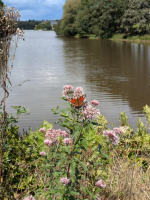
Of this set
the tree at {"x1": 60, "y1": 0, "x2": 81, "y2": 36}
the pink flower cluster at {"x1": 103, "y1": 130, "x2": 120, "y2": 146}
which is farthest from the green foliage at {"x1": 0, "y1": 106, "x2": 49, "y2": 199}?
the tree at {"x1": 60, "y1": 0, "x2": 81, "y2": 36}

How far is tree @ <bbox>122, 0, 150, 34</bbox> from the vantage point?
116ft

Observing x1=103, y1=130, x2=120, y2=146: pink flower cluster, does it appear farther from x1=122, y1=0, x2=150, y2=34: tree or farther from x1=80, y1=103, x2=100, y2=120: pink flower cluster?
x1=122, y1=0, x2=150, y2=34: tree

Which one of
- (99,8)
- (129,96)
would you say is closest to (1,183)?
(129,96)

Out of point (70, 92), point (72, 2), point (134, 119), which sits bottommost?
point (134, 119)

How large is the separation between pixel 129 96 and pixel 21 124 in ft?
11.1

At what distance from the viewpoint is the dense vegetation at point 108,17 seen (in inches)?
1419

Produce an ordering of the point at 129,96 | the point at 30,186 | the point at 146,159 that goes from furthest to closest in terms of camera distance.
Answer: the point at 129,96 → the point at 146,159 → the point at 30,186

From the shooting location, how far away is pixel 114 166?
251cm

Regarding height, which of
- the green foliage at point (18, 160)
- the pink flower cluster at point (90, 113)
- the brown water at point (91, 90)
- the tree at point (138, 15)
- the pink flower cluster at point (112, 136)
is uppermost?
the tree at point (138, 15)

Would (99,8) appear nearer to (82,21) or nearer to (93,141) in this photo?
(82,21)

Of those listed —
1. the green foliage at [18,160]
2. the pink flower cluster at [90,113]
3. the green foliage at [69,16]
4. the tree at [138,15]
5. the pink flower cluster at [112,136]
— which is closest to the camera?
the pink flower cluster at [90,113]

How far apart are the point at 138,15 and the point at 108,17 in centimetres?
683

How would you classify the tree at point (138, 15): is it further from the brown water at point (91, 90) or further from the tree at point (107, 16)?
the brown water at point (91, 90)

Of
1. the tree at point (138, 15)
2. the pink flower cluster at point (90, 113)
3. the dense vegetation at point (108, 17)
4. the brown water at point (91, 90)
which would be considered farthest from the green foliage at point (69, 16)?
the pink flower cluster at point (90, 113)
